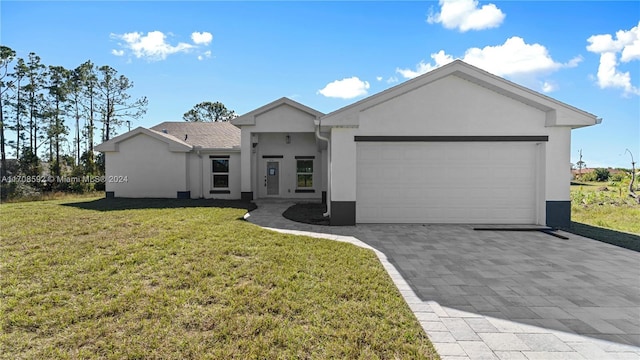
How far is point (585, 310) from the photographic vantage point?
3.43 metres

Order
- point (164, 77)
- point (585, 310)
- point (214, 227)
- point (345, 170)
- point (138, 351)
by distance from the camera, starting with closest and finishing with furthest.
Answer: point (138, 351)
point (585, 310)
point (214, 227)
point (345, 170)
point (164, 77)

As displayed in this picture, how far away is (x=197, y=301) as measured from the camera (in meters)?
3.50

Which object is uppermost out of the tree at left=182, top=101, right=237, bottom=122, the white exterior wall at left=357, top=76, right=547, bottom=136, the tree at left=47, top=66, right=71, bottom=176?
the tree at left=182, top=101, right=237, bottom=122

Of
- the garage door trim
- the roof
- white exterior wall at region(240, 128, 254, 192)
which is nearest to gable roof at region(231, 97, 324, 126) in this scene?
white exterior wall at region(240, 128, 254, 192)

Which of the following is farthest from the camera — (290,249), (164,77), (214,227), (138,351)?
(164,77)

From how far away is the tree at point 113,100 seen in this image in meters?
25.8

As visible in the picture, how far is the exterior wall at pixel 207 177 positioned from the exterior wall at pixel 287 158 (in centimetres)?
108

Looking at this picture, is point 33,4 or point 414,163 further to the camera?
point 414,163

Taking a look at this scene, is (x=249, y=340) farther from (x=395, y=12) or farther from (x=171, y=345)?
(x=395, y=12)

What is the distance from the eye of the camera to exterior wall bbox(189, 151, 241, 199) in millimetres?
15227

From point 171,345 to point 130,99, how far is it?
31.1 meters

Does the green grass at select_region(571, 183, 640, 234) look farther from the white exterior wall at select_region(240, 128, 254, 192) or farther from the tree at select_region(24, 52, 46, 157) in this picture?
the tree at select_region(24, 52, 46, 157)

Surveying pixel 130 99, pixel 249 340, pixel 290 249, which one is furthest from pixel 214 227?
pixel 130 99

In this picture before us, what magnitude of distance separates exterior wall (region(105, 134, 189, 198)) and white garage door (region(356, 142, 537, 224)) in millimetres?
10853
